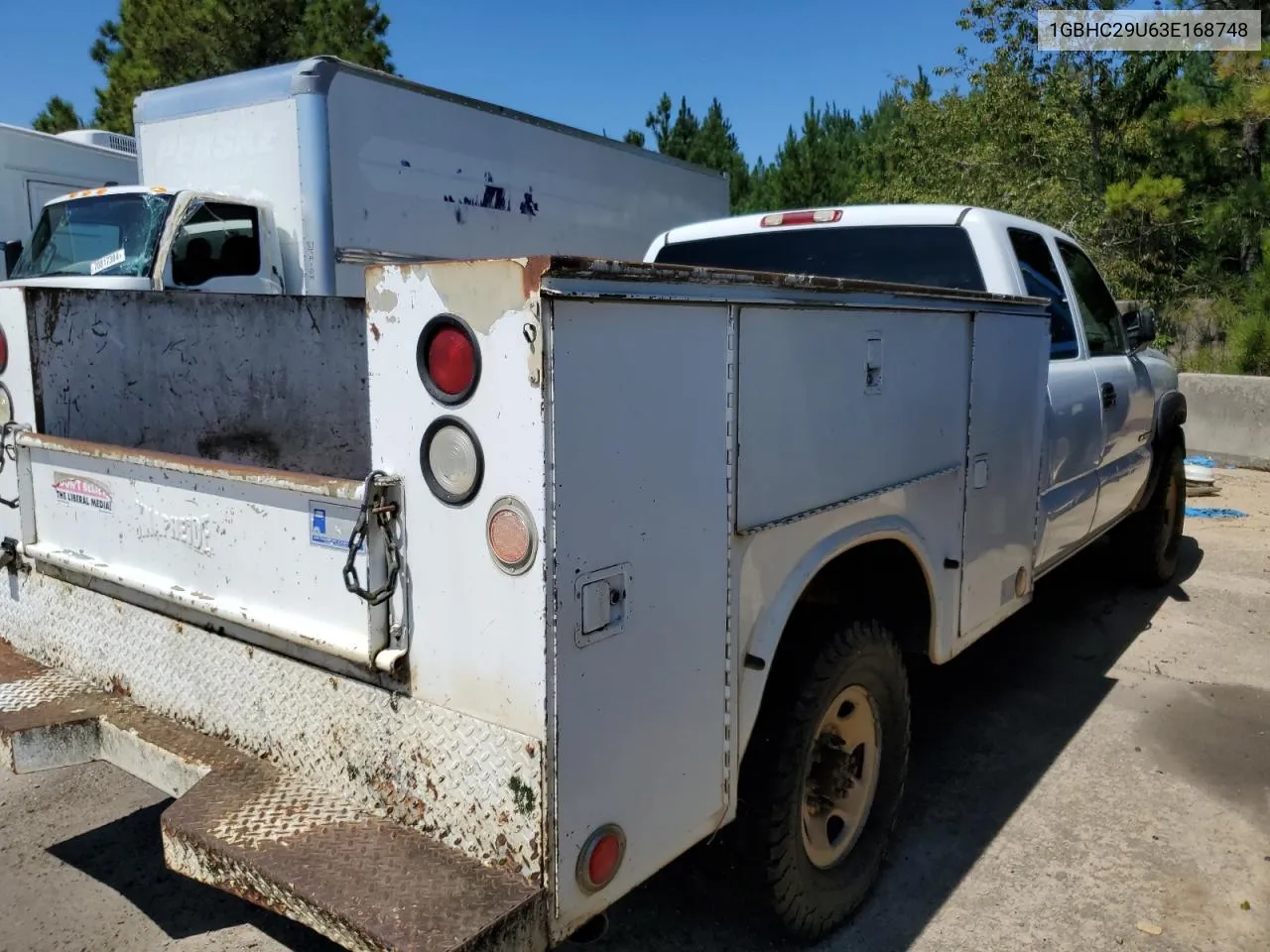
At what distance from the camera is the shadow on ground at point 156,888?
9.29 feet

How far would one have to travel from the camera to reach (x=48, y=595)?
2908 millimetres

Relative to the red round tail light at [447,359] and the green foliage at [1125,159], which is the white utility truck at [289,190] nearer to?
the red round tail light at [447,359]

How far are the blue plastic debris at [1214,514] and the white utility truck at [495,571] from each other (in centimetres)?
648

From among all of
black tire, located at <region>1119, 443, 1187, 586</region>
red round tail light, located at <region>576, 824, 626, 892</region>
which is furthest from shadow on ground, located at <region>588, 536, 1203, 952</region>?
red round tail light, located at <region>576, 824, 626, 892</region>

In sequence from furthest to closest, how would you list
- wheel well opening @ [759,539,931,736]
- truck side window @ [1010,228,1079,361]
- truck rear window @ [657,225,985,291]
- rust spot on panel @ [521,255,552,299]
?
truck side window @ [1010,228,1079,361] → truck rear window @ [657,225,985,291] → wheel well opening @ [759,539,931,736] → rust spot on panel @ [521,255,552,299]

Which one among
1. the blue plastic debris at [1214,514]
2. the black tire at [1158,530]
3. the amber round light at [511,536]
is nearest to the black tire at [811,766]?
the amber round light at [511,536]

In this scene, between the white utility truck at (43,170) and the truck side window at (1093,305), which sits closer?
the truck side window at (1093,305)

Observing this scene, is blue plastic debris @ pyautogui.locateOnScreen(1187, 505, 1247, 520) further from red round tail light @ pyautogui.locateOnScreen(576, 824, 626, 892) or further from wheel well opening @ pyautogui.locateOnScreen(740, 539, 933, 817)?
red round tail light @ pyautogui.locateOnScreen(576, 824, 626, 892)

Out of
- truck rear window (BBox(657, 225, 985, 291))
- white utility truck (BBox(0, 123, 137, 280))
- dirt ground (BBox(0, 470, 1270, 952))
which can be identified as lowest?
dirt ground (BBox(0, 470, 1270, 952))

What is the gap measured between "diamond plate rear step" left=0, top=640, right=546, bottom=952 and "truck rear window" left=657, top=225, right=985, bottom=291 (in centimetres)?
289

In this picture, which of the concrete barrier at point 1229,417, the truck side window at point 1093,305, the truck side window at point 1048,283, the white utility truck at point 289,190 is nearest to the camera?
the truck side window at point 1048,283

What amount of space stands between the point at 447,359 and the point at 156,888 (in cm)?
221

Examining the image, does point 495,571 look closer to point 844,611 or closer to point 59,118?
point 844,611

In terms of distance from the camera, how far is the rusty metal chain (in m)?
1.97
